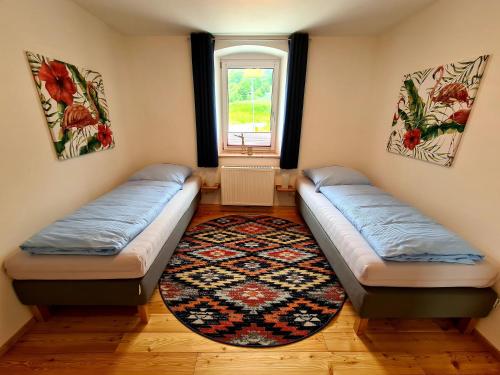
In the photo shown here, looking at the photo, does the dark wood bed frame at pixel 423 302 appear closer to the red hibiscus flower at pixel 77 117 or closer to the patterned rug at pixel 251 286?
the patterned rug at pixel 251 286

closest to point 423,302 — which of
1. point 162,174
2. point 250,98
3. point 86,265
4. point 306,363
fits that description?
point 306,363

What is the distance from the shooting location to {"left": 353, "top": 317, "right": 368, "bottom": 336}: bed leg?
1.47m

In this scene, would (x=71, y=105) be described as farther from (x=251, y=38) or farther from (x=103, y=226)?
(x=251, y=38)

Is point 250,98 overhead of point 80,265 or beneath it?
overhead

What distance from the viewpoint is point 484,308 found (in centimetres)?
139

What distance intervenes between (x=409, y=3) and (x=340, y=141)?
4.93ft

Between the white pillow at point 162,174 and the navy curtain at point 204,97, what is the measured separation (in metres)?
0.40

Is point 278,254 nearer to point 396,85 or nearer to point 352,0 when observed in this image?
point 396,85

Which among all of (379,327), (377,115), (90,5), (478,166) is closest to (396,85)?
(377,115)

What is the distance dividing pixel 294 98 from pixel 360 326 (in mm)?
2477

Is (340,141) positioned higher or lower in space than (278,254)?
higher

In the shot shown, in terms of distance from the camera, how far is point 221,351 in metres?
1.39

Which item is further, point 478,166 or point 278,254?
point 278,254

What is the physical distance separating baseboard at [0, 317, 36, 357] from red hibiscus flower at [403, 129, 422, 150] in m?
3.34
